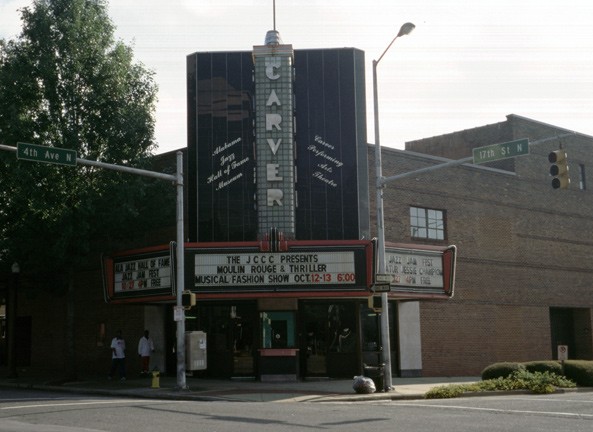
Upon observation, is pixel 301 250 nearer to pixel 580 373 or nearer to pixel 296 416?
pixel 580 373

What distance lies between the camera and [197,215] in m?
29.0

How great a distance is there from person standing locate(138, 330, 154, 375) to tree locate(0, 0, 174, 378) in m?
2.86

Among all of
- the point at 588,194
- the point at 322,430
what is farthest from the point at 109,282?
the point at 588,194

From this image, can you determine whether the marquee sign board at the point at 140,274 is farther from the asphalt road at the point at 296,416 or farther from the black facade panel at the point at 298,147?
the asphalt road at the point at 296,416

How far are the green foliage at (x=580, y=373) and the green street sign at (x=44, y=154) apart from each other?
691 inches

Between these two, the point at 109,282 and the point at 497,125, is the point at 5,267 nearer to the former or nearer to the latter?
the point at 109,282

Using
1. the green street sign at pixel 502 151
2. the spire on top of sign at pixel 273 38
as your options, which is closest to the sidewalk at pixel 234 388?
the green street sign at pixel 502 151

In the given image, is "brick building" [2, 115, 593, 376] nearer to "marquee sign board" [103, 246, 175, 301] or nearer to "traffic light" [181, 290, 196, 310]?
"marquee sign board" [103, 246, 175, 301]

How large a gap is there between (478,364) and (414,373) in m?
3.86

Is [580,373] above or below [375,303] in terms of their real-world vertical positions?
below

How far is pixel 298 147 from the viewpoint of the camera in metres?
28.9

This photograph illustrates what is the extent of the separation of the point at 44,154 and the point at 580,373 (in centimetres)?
1841

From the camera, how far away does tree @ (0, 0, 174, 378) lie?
27281mm

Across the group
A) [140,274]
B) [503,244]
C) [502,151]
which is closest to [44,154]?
[140,274]
